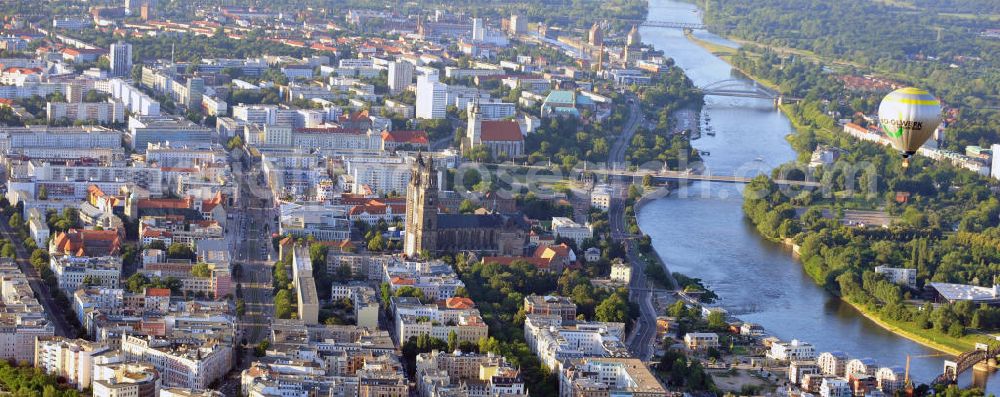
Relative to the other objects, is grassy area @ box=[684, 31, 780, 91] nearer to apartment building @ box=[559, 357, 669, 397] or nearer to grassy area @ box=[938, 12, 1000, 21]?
grassy area @ box=[938, 12, 1000, 21]

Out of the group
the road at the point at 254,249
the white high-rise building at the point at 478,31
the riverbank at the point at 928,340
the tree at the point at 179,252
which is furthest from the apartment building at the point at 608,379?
the white high-rise building at the point at 478,31

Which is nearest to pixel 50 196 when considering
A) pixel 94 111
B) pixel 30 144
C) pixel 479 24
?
pixel 30 144

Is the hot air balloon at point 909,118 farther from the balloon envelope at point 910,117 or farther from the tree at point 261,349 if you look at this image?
the tree at point 261,349

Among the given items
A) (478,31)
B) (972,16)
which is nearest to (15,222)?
(478,31)

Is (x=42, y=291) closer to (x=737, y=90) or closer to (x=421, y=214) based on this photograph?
A: (x=421, y=214)

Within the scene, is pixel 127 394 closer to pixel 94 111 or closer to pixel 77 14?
pixel 94 111

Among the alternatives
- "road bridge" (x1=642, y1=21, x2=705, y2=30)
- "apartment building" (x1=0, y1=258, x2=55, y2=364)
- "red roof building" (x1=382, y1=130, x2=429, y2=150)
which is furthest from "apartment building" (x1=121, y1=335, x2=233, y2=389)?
"road bridge" (x1=642, y1=21, x2=705, y2=30)

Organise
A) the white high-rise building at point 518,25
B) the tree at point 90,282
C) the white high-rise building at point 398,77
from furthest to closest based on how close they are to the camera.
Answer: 1. the white high-rise building at point 518,25
2. the white high-rise building at point 398,77
3. the tree at point 90,282
